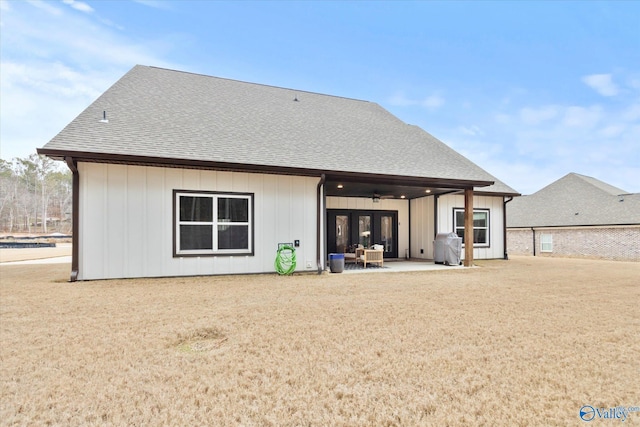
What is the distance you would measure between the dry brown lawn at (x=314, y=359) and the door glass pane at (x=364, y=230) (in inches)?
295

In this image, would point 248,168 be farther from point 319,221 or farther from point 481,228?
point 481,228

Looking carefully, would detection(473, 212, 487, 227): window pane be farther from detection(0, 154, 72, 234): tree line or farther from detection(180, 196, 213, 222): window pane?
detection(0, 154, 72, 234): tree line

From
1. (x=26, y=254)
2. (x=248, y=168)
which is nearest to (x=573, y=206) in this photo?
(x=248, y=168)

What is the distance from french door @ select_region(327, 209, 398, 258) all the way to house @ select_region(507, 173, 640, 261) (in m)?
10.6

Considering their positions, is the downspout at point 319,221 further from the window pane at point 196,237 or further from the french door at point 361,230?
the french door at point 361,230

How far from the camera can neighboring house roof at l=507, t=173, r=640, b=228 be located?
16.3m

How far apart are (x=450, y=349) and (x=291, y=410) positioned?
1907 millimetres

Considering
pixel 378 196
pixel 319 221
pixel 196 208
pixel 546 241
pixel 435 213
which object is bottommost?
pixel 546 241

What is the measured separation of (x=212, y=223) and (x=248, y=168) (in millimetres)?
1740

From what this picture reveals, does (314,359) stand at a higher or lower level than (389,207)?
lower

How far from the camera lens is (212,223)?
8.40m

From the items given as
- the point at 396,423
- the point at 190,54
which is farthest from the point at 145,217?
the point at 190,54

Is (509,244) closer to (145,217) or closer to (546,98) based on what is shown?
(546,98)

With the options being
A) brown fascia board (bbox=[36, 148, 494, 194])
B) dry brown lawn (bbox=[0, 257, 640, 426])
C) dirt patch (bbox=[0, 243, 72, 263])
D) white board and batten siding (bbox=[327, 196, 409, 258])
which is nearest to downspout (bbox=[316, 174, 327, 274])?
brown fascia board (bbox=[36, 148, 494, 194])
